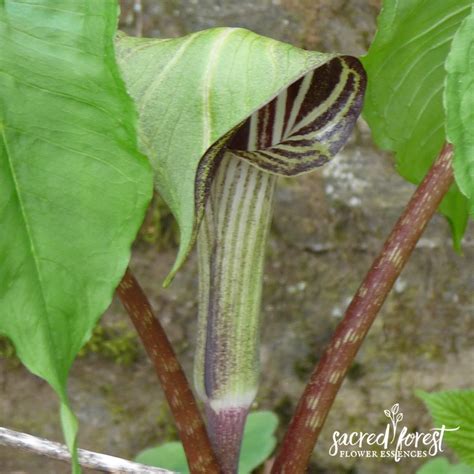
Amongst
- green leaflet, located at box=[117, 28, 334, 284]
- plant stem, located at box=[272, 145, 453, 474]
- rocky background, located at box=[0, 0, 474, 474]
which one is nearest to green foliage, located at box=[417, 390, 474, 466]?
plant stem, located at box=[272, 145, 453, 474]

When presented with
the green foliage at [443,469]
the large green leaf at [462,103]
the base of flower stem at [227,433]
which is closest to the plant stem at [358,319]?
the base of flower stem at [227,433]

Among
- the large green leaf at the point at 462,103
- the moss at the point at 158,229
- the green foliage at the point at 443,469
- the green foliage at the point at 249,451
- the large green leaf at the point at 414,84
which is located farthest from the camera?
the moss at the point at 158,229

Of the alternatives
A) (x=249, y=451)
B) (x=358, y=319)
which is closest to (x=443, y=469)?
(x=249, y=451)

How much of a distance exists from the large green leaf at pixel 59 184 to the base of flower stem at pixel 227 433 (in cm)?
23

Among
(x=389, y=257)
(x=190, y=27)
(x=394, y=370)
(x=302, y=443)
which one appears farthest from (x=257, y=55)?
(x=394, y=370)

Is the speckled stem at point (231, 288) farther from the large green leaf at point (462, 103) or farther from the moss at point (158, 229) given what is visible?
the moss at point (158, 229)

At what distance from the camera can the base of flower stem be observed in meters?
0.70

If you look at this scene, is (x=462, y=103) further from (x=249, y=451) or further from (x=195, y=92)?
(x=249, y=451)

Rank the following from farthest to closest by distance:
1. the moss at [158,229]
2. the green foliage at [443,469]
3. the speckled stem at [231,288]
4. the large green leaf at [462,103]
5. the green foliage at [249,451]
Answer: the moss at [158,229]
the green foliage at [249,451]
the green foliage at [443,469]
the speckled stem at [231,288]
the large green leaf at [462,103]

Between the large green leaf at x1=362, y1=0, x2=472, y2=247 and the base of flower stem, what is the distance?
352mm

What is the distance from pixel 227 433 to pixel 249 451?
0.46m

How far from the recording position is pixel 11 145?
0.49 meters

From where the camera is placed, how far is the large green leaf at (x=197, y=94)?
20.6 inches

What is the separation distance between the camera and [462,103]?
0.48 meters
